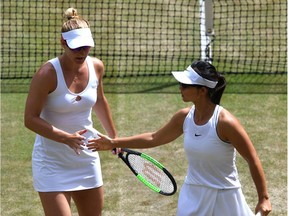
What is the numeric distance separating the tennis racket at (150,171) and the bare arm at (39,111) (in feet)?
2.27

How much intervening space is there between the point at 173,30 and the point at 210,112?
7.61 m

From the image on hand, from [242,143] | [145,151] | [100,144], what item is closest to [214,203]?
[242,143]

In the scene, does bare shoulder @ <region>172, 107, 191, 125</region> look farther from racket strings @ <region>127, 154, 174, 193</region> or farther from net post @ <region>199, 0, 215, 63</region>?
net post @ <region>199, 0, 215, 63</region>

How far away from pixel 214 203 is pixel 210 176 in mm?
178

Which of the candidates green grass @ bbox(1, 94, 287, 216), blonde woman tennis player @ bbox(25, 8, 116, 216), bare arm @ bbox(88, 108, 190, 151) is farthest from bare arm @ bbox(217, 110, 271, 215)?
green grass @ bbox(1, 94, 287, 216)

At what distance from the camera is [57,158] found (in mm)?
6273

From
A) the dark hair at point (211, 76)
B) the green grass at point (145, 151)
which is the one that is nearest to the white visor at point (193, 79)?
the dark hair at point (211, 76)

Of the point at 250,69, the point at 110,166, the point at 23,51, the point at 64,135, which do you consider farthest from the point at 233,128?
the point at 23,51

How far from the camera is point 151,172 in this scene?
6.76 meters

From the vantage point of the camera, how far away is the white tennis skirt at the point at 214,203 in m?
5.71

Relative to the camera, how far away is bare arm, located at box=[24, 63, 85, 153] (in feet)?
19.9

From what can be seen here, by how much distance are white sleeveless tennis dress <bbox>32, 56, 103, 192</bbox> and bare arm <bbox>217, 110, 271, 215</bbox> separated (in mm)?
1111

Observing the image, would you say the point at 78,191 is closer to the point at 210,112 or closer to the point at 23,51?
the point at 210,112

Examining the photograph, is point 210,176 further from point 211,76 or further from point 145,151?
point 145,151
